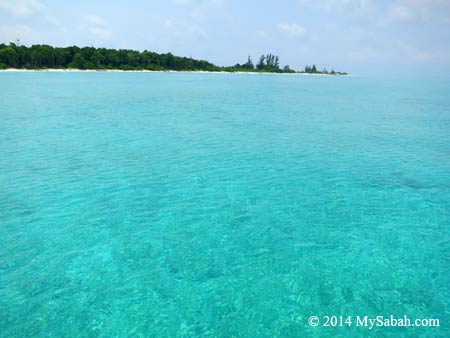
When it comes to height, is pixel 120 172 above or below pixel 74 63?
below

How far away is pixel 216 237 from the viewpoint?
618 inches

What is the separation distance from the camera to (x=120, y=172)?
2380cm

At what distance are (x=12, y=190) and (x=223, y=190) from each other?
13.8 metres

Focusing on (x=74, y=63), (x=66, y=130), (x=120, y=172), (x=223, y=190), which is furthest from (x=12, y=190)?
(x=74, y=63)

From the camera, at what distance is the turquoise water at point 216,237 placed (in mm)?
11000

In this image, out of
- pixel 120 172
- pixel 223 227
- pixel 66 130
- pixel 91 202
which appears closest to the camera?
pixel 223 227

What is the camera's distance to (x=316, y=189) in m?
21.8

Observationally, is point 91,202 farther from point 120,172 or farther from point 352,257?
point 352,257

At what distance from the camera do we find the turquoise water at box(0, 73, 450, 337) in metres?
11.0

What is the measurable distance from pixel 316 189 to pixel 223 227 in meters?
8.55

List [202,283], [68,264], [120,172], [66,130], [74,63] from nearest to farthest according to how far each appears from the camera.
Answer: [202,283] → [68,264] → [120,172] → [66,130] → [74,63]

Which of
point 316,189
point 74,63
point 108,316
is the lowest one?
point 108,316

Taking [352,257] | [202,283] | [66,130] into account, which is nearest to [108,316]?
[202,283]

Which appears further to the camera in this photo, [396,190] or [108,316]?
[396,190]
